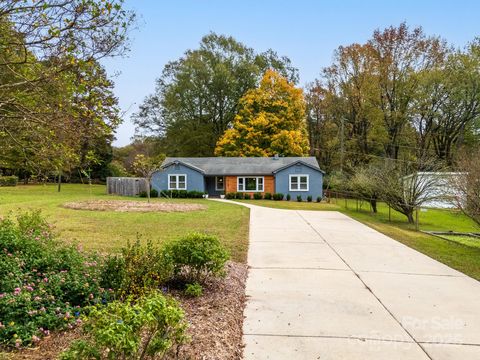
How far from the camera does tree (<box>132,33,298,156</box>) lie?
1483 inches

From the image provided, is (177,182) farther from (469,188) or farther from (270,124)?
(469,188)

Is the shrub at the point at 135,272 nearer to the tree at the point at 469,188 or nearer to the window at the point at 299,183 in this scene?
the tree at the point at 469,188

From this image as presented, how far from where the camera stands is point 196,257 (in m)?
4.88

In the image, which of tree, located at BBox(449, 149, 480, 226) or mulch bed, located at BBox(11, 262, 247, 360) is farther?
tree, located at BBox(449, 149, 480, 226)

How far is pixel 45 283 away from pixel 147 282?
3.63 ft

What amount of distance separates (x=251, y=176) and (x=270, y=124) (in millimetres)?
7192

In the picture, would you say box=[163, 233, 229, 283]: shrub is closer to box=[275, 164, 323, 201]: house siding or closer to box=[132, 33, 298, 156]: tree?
box=[275, 164, 323, 201]: house siding

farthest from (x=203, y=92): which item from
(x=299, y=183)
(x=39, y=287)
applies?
(x=39, y=287)

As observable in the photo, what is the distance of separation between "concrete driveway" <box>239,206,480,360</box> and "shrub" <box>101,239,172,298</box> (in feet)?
4.04

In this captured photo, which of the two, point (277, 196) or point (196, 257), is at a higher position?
point (277, 196)

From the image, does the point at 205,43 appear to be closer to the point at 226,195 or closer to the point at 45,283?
the point at 226,195

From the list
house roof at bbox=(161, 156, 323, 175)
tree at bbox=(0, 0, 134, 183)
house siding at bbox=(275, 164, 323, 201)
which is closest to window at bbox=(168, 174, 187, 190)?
house roof at bbox=(161, 156, 323, 175)

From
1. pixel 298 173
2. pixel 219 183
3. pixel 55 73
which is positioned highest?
pixel 55 73

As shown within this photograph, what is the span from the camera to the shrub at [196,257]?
4928mm
